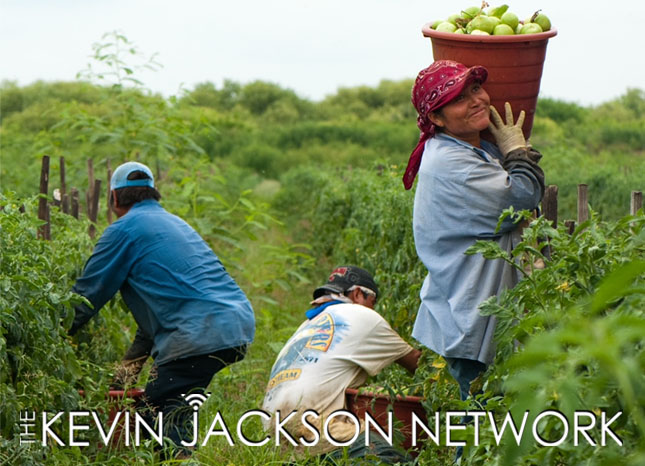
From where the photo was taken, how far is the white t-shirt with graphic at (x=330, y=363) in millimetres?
4270

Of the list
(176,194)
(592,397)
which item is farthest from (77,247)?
(592,397)

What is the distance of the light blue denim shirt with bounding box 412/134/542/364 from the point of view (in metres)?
3.66

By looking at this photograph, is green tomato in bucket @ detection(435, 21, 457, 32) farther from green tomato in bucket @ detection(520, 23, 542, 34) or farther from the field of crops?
the field of crops

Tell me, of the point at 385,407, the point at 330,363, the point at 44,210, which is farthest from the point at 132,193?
the point at 385,407

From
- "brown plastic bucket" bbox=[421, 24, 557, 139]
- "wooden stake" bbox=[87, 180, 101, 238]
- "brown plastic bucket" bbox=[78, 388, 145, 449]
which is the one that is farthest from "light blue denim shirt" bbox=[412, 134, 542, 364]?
"wooden stake" bbox=[87, 180, 101, 238]

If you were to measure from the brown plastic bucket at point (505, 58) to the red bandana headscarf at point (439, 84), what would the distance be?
5cm

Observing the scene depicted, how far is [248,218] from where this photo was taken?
8.12m

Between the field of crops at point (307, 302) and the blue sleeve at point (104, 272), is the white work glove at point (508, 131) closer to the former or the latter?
the field of crops at point (307, 302)

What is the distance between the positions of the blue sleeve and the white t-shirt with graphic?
0.93m

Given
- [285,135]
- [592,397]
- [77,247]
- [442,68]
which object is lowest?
[285,135]

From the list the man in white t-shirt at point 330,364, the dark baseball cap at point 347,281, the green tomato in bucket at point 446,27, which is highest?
the green tomato in bucket at point 446,27

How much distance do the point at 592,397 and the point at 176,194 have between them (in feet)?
23.8

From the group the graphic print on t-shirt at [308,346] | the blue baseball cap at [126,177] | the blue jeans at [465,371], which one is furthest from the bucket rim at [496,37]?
the blue baseball cap at [126,177]

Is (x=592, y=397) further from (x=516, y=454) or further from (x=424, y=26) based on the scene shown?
(x=424, y=26)
